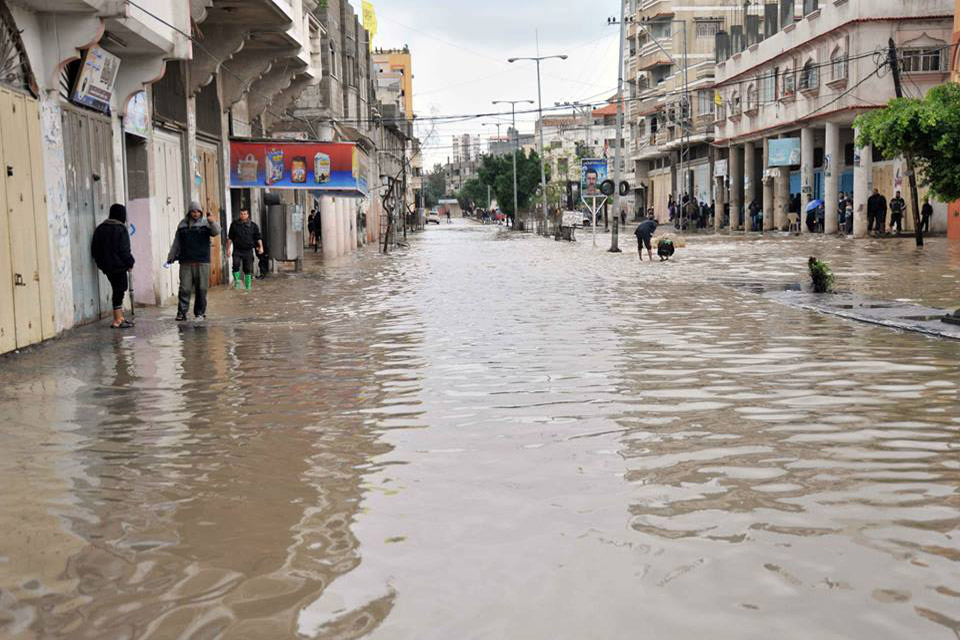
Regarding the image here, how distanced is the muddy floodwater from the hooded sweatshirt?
244 centimetres

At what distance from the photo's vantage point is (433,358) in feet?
39.2

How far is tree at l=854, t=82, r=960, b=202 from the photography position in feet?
77.7

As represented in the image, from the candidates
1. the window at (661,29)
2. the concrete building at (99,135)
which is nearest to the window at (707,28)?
the window at (661,29)

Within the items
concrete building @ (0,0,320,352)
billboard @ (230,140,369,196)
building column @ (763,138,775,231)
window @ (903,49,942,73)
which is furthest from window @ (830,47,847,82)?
concrete building @ (0,0,320,352)

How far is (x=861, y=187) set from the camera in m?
46.3

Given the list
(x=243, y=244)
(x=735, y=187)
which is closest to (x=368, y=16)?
(x=735, y=187)

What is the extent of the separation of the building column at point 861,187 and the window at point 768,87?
11114 millimetres

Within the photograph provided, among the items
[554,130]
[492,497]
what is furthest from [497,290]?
[554,130]

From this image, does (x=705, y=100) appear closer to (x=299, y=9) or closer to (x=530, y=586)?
(x=299, y=9)

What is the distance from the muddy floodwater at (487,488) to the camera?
4.29m

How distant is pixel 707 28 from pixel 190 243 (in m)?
70.7

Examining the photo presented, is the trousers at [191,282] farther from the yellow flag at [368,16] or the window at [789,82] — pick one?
the yellow flag at [368,16]

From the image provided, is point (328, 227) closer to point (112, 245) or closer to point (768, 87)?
point (768, 87)

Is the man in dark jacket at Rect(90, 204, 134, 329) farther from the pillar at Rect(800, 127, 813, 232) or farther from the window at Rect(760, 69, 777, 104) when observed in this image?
the window at Rect(760, 69, 777, 104)
